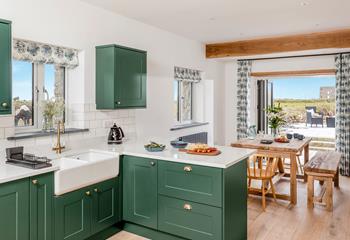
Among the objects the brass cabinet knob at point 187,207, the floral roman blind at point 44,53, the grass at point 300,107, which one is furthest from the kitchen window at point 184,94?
the grass at point 300,107

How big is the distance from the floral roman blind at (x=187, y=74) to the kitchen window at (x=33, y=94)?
2377 millimetres

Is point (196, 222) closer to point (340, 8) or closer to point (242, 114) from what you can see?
point (340, 8)

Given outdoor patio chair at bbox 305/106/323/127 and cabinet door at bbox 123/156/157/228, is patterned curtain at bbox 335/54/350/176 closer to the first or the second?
outdoor patio chair at bbox 305/106/323/127

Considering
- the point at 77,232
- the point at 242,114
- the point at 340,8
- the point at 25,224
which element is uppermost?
the point at 340,8

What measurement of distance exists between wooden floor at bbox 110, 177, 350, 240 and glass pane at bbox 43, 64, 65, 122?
1.47 metres

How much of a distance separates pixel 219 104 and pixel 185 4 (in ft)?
11.4

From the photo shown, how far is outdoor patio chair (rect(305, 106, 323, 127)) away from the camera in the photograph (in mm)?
9008

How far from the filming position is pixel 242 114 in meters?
7.02

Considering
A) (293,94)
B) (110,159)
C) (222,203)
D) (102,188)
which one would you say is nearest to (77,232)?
(102,188)

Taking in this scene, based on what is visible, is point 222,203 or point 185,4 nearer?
point 222,203

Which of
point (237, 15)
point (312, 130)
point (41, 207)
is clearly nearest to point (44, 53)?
point (41, 207)

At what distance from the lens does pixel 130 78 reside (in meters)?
3.86

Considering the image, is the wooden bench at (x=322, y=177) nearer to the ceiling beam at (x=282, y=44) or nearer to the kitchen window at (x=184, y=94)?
the ceiling beam at (x=282, y=44)

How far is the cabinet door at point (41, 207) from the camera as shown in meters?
2.43
